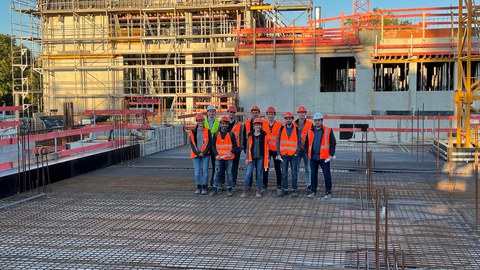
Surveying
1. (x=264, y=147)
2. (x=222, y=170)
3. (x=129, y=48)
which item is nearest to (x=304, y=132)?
(x=264, y=147)

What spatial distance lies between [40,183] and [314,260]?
24.6 feet

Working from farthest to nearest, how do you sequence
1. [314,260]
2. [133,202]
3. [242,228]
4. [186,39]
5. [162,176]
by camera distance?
[186,39]
[162,176]
[133,202]
[242,228]
[314,260]

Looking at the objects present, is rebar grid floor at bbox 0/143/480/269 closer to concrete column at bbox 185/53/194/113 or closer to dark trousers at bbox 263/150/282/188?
dark trousers at bbox 263/150/282/188

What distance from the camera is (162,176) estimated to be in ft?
42.9

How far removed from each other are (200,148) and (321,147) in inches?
95.9

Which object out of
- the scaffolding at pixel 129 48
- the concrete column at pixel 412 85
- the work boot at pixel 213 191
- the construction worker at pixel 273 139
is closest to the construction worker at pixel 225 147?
the work boot at pixel 213 191

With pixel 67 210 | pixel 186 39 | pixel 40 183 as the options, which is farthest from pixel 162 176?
pixel 186 39

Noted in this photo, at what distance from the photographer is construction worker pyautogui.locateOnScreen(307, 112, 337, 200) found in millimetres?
9930

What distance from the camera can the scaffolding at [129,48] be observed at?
34.3 meters

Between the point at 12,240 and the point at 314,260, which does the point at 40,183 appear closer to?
the point at 12,240

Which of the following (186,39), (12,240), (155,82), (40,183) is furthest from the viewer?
(155,82)

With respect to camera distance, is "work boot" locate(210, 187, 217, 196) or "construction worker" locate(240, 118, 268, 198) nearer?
"construction worker" locate(240, 118, 268, 198)

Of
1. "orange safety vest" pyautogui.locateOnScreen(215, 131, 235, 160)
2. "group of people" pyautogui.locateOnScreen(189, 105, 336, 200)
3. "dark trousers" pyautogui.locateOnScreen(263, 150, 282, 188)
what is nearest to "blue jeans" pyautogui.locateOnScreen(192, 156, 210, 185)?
"group of people" pyautogui.locateOnScreen(189, 105, 336, 200)

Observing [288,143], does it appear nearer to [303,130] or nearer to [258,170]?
[303,130]
